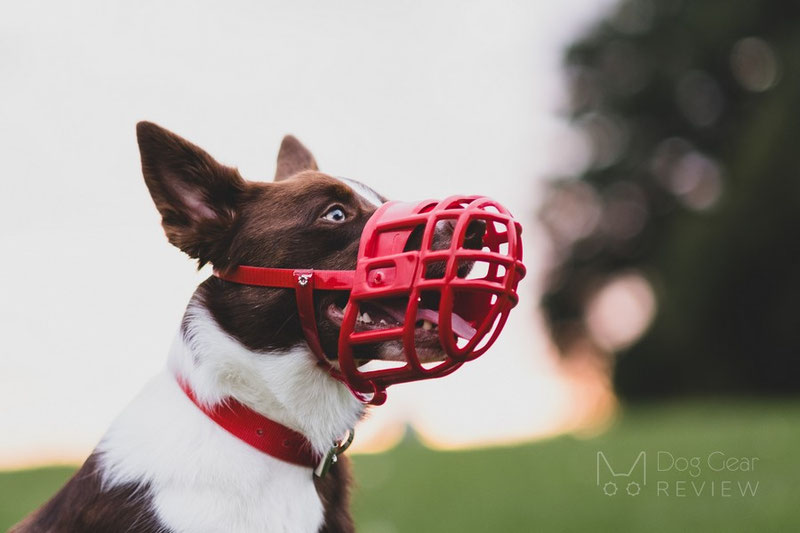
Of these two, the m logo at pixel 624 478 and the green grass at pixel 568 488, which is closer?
the green grass at pixel 568 488

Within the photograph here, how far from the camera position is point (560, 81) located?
2623 cm

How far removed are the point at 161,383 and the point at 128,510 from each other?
1.47ft

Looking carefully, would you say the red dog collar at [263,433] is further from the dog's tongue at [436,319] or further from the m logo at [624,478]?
the m logo at [624,478]

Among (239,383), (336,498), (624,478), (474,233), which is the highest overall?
(474,233)

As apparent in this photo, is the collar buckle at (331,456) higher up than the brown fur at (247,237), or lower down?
lower down

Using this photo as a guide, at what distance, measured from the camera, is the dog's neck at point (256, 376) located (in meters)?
3.06

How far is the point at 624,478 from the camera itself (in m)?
6.78

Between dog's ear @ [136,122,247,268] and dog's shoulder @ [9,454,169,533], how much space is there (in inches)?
31.7

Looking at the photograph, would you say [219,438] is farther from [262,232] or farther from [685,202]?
[685,202]

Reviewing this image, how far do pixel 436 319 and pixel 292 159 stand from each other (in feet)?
4.80

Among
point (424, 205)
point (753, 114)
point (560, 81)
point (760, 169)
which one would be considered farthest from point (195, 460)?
point (560, 81)

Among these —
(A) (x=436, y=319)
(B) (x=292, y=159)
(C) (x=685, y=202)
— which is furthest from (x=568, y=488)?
(C) (x=685, y=202)

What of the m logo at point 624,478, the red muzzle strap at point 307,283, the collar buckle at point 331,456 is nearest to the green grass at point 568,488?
the m logo at point 624,478

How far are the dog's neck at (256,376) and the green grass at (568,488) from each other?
950 millimetres
